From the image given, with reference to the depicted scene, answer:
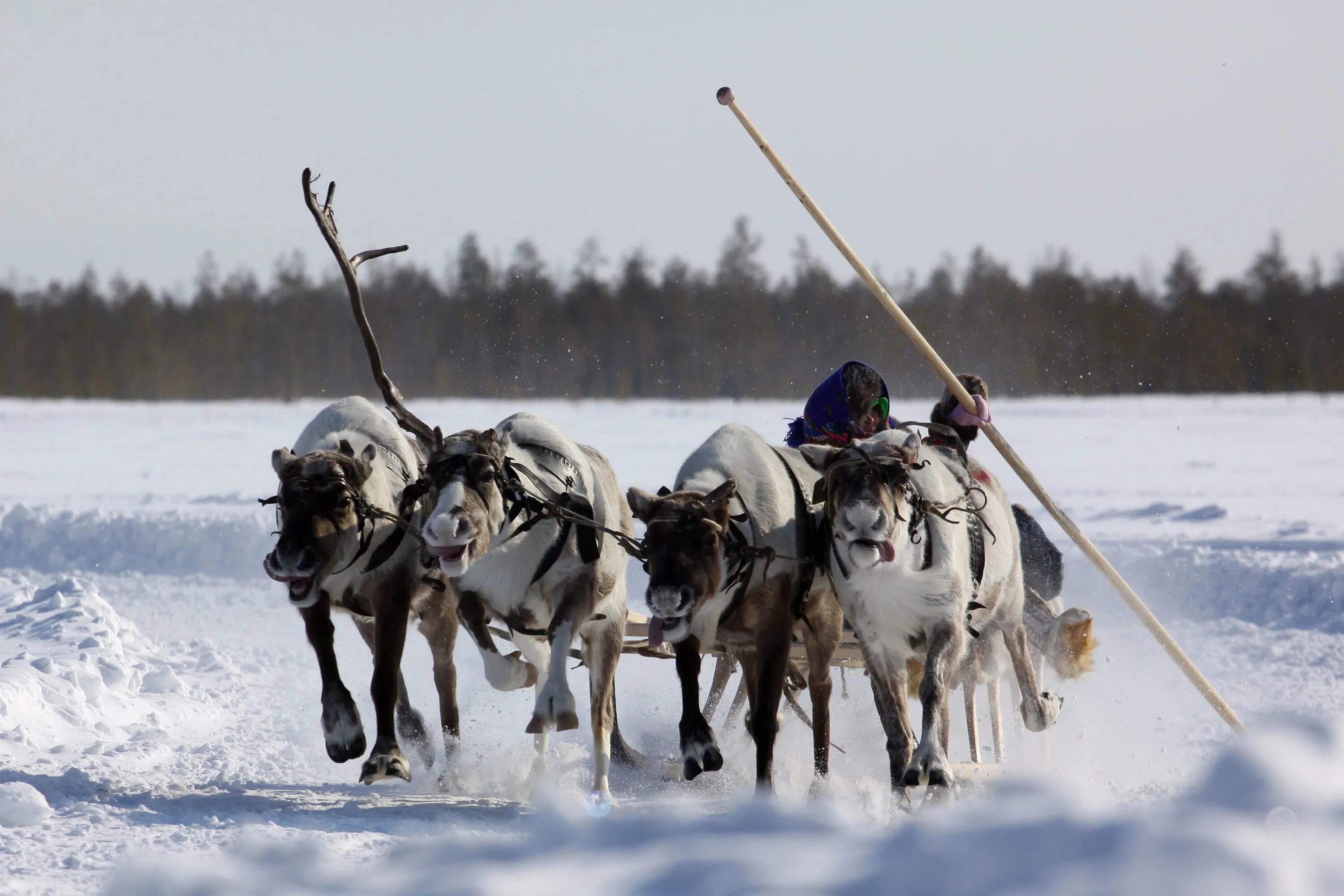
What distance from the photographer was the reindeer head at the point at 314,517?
5.78 metres

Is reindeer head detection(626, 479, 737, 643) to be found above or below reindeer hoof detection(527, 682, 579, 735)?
above

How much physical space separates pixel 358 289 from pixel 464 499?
5.64ft

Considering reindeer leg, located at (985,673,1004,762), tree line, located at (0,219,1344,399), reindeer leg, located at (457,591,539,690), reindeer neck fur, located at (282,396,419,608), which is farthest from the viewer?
tree line, located at (0,219,1344,399)

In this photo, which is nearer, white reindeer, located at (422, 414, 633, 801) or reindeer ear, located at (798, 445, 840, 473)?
white reindeer, located at (422, 414, 633, 801)

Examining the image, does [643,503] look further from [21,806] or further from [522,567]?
[21,806]

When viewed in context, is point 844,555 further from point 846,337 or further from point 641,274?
point 641,274

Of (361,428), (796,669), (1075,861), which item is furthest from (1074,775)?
(1075,861)

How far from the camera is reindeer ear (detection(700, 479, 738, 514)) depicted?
18.9 ft

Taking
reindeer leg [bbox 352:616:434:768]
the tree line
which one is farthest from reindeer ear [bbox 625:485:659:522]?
the tree line

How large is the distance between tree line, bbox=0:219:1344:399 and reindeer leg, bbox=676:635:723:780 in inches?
1338

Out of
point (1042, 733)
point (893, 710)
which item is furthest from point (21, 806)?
point (1042, 733)

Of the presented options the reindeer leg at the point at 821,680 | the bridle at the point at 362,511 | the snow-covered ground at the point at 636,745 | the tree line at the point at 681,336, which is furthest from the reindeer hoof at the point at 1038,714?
the tree line at the point at 681,336

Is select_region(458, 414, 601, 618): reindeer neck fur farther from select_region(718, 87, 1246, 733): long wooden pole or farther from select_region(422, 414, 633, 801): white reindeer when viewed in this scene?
select_region(718, 87, 1246, 733): long wooden pole

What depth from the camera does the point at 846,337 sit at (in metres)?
47.1
